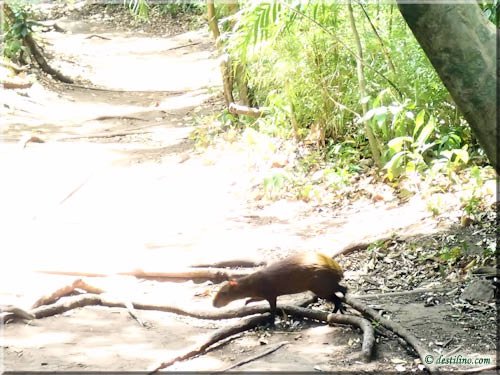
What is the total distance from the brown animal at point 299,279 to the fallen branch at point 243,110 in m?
5.52

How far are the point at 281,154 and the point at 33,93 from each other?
266 inches

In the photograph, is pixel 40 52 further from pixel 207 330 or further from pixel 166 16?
pixel 207 330

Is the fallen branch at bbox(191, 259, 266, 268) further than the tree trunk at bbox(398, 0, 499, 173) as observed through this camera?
Yes

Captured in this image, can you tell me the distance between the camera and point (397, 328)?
3365mm

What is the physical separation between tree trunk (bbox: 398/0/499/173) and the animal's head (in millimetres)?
1694

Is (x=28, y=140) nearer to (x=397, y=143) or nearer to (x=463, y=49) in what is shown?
(x=397, y=143)

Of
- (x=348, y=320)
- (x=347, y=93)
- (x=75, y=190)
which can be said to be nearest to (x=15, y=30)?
(x=75, y=190)

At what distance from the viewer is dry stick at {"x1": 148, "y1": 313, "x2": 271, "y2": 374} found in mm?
3207

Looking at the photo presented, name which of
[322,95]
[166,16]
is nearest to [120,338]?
[322,95]

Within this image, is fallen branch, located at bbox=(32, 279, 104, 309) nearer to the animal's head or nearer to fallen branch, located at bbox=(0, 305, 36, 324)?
fallen branch, located at bbox=(0, 305, 36, 324)

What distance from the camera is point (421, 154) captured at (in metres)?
5.86

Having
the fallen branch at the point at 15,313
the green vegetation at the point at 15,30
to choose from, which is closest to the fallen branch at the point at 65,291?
the fallen branch at the point at 15,313

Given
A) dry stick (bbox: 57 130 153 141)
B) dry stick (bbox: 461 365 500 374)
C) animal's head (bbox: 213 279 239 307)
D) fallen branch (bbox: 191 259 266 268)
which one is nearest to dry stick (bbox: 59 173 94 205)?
dry stick (bbox: 57 130 153 141)

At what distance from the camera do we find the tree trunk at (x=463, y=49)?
2.59 metres
